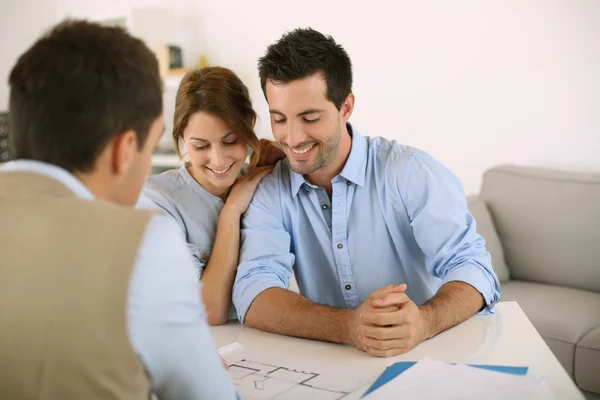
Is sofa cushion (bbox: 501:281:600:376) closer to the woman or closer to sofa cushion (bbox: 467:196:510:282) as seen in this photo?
sofa cushion (bbox: 467:196:510:282)

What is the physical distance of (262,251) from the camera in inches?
71.1

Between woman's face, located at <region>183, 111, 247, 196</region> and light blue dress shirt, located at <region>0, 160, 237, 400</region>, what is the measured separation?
3.12 ft

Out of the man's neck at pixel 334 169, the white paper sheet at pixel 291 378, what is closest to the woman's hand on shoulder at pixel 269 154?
the man's neck at pixel 334 169

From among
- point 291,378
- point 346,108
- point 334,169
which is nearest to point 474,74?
point 346,108

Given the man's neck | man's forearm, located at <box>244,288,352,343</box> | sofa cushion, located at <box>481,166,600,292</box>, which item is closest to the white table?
man's forearm, located at <box>244,288,352,343</box>

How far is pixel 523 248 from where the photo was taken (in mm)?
3133

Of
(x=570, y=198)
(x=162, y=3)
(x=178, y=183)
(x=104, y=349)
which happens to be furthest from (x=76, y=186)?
(x=162, y=3)

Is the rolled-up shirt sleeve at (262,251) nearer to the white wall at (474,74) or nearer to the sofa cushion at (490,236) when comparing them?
the sofa cushion at (490,236)

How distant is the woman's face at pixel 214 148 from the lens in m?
1.85

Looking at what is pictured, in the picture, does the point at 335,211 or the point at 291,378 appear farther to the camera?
the point at 335,211

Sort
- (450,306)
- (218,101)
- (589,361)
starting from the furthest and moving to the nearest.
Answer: (589,361) < (218,101) < (450,306)

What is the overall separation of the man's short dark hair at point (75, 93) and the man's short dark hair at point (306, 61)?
935 millimetres

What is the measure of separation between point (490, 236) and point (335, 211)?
4.98 ft

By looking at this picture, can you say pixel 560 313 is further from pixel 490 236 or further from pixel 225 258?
pixel 225 258
